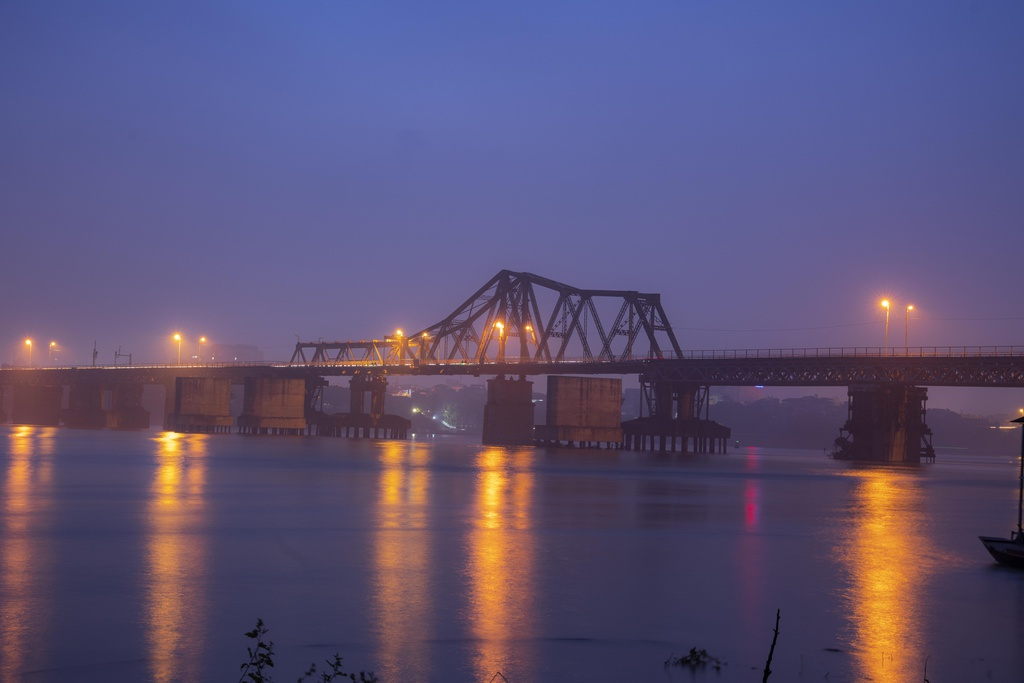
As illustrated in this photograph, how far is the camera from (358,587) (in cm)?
2472

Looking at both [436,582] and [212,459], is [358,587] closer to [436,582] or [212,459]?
[436,582]

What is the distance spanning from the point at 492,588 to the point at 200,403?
16994cm

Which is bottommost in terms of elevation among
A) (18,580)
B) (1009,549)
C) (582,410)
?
(18,580)

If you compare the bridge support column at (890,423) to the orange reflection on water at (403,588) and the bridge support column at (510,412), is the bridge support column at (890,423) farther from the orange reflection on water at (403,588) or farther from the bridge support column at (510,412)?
the orange reflection on water at (403,588)

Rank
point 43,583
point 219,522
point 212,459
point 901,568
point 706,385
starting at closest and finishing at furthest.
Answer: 1. point 43,583
2. point 901,568
3. point 219,522
4. point 212,459
5. point 706,385

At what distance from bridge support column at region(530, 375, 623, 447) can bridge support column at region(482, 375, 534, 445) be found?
16.6ft

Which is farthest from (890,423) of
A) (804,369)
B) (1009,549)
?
(1009,549)

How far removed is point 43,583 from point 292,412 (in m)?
166

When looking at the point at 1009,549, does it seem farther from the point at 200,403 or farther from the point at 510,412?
the point at 200,403

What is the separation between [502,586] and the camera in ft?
82.6

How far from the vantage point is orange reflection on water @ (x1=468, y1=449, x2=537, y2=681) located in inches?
720

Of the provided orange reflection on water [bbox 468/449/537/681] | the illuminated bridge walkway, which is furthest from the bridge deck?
orange reflection on water [bbox 468/449/537/681]

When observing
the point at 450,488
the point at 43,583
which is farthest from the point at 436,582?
the point at 450,488

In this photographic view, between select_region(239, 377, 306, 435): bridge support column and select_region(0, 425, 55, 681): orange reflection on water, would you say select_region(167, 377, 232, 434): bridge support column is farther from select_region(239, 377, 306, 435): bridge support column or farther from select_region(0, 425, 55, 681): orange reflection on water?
select_region(0, 425, 55, 681): orange reflection on water
